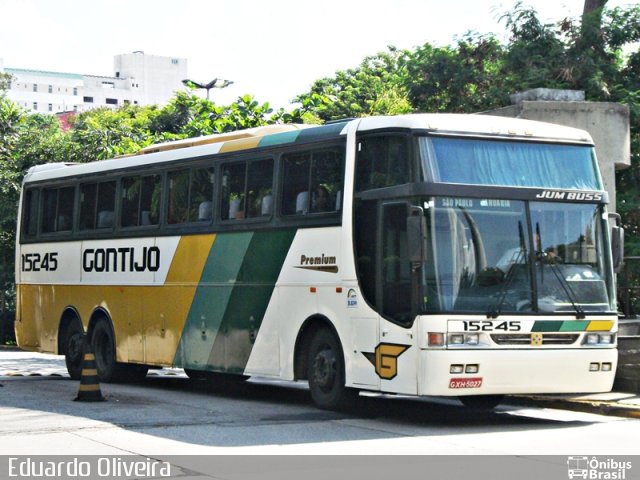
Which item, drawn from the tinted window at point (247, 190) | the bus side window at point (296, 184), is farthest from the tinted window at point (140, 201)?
the bus side window at point (296, 184)

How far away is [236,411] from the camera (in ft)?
51.0

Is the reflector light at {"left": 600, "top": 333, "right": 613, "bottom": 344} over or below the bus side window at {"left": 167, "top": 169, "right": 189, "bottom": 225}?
below

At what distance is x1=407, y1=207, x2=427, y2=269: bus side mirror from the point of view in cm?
1361

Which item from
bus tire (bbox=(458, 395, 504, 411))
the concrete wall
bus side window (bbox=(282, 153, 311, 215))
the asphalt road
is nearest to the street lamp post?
the concrete wall

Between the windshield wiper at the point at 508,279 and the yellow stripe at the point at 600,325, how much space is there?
1162mm

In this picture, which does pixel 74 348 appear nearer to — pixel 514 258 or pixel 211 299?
pixel 211 299

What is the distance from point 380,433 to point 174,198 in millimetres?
6993

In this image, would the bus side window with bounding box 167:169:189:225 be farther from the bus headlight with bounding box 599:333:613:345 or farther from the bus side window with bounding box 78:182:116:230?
the bus headlight with bounding box 599:333:613:345

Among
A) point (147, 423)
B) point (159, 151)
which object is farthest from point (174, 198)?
point (147, 423)

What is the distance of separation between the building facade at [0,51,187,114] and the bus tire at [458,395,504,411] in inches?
6266

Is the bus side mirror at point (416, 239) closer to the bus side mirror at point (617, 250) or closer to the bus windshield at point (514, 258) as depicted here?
the bus windshield at point (514, 258)
